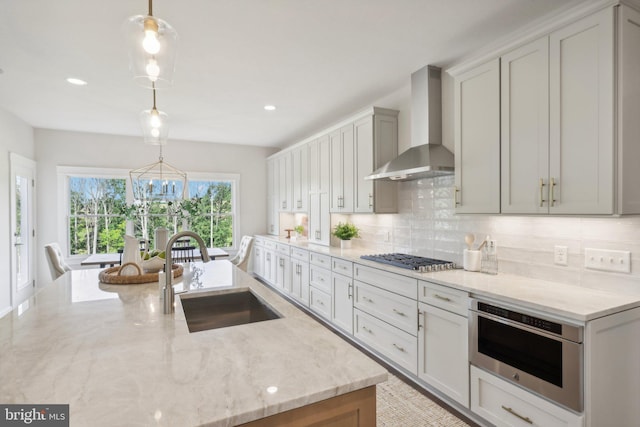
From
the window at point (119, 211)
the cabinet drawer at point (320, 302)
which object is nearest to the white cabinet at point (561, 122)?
the cabinet drawer at point (320, 302)

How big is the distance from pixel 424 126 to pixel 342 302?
6.40ft

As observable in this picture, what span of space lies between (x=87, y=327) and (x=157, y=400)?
2.53 ft

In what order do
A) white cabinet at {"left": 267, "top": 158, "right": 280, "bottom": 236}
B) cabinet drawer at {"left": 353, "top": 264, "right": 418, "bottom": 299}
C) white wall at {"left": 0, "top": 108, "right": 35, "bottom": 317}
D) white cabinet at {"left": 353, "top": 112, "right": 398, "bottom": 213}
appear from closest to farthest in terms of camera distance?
cabinet drawer at {"left": 353, "top": 264, "right": 418, "bottom": 299}
white cabinet at {"left": 353, "top": 112, "right": 398, "bottom": 213}
white wall at {"left": 0, "top": 108, "right": 35, "bottom": 317}
white cabinet at {"left": 267, "top": 158, "right": 280, "bottom": 236}

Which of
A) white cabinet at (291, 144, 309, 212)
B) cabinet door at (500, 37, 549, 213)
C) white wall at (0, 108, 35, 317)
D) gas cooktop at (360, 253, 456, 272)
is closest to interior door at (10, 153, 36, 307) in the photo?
white wall at (0, 108, 35, 317)

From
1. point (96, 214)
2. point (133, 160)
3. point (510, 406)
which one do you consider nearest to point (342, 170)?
point (510, 406)

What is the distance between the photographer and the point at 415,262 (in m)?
2.84

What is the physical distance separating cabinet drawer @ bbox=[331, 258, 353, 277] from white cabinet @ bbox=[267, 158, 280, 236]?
251cm

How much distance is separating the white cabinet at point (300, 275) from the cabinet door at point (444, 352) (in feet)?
6.81

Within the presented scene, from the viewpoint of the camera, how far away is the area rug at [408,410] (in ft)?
7.03

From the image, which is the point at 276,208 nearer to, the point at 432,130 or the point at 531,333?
the point at 432,130

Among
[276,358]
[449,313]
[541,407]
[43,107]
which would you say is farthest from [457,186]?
[43,107]

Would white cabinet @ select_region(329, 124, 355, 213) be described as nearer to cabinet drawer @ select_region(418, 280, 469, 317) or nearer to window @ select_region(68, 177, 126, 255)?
cabinet drawer @ select_region(418, 280, 469, 317)

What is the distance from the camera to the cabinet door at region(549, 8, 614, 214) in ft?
5.62

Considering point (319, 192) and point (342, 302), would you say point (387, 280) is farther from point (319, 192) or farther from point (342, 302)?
point (319, 192)
